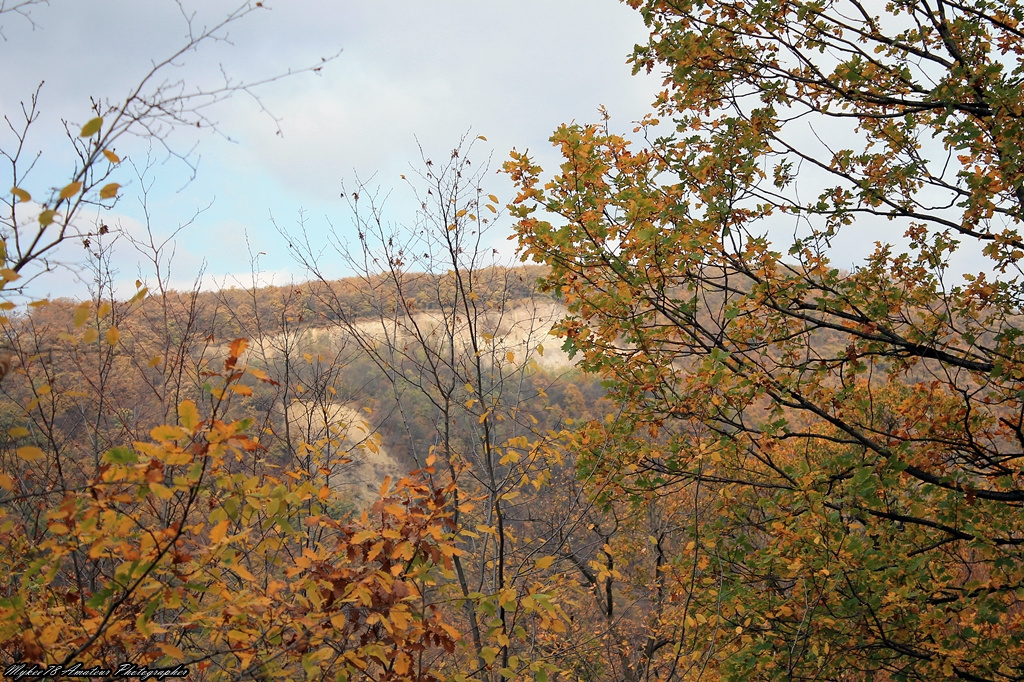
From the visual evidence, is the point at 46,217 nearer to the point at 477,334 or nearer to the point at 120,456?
the point at 120,456

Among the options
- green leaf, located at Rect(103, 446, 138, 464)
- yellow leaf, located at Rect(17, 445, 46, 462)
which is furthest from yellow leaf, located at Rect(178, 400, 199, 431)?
yellow leaf, located at Rect(17, 445, 46, 462)

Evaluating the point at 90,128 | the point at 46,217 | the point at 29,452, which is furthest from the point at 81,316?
the point at 90,128

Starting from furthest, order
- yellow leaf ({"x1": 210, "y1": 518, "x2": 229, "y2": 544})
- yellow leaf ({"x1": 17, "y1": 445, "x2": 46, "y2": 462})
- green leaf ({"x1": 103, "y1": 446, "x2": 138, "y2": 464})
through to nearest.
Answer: yellow leaf ({"x1": 210, "y1": 518, "x2": 229, "y2": 544}) < green leaf ({"x1": 103, "y1": 446, "x2": 138, "y2": 464}) < yellow leaf ({"x1": 17, "y1": 445, "x2": 46, "y2": 462})

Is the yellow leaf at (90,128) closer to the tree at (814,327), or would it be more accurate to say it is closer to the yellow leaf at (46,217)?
the yellow leaf at (46,217)

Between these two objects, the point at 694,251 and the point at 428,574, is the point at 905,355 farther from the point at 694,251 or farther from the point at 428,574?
the point at 428,574

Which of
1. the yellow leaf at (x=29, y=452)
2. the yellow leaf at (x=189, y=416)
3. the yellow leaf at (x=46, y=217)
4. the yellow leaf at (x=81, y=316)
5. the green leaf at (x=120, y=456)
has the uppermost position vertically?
the yellow leaf at (x=46, y=217)

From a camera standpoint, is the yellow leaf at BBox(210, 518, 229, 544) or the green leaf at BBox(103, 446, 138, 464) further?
the yellow leaf at BBox(210, 518, 229, 544)

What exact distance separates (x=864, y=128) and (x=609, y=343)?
2.96 metres

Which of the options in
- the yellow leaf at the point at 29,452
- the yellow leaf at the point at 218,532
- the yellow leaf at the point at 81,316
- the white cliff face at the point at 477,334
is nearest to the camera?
Answer: the yellow leaf at the point at 29,452

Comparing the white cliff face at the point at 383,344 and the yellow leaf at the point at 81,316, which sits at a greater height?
the yellow leaf at the point at 81,316

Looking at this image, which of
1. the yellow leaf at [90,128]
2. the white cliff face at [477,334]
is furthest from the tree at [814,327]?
the yellow leaf at [90,128]

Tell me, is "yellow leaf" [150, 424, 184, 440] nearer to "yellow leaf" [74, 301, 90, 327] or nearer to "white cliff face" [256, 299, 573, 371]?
"yellow leaf" [74, 301, 90, 327]

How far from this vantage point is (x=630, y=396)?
4.39 meters

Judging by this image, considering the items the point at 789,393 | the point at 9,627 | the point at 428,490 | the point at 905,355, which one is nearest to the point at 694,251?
the point at 789,393
